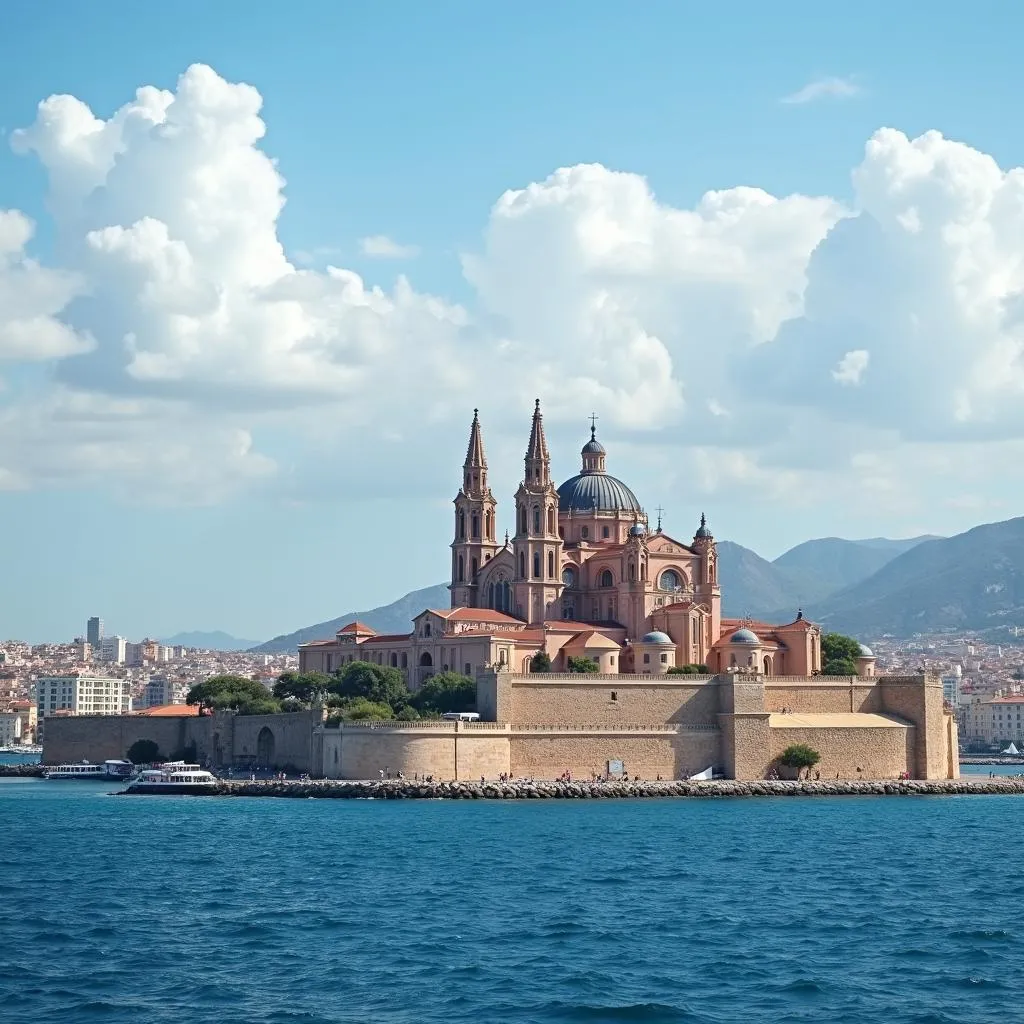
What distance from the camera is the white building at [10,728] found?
148m

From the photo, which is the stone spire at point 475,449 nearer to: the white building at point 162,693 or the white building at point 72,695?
the white building at point 72,695

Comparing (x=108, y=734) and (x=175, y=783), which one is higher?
(x=108, y=734)

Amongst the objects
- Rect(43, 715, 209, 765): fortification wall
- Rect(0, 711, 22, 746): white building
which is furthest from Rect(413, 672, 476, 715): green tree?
Rect(0, 711, 22, 746): white building

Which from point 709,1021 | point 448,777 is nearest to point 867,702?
point 448,777

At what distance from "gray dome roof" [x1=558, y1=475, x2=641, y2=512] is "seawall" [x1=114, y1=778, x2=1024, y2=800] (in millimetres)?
18276

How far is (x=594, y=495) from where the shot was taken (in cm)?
7769

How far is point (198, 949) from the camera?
2648cm

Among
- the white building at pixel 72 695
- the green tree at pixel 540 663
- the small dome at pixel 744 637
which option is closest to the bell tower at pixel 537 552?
the green tree at pixel 540 663

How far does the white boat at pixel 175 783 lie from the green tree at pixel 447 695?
805 centimetres

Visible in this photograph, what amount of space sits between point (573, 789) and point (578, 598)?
59.3 ft

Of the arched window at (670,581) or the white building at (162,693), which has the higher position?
the arched window at (670,581)

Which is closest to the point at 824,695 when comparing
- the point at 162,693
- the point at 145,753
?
the point at 145,753

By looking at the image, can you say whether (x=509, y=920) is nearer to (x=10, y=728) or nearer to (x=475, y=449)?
(x=475, y=449)

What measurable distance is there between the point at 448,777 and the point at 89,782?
22.2 metres
